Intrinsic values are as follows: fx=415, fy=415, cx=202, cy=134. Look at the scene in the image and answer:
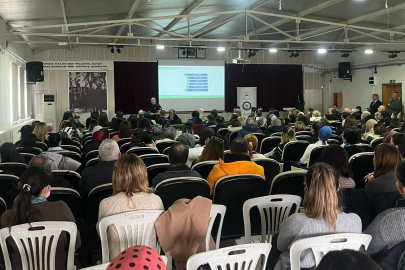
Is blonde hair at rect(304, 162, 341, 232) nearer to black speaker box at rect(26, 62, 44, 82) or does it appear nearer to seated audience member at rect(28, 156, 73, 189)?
seated audience member at rect(28, 156, 73, 189)

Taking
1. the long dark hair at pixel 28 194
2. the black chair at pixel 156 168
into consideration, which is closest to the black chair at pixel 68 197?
the long dark hair at pixel 28 194

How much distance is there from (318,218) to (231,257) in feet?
2.31

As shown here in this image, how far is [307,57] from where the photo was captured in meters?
20.2

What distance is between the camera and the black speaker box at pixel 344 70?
1800cm

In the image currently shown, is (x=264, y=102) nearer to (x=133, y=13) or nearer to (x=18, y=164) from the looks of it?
(x=133, y=13)

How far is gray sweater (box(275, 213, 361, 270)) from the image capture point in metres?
2.45

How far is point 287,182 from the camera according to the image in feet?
13.1

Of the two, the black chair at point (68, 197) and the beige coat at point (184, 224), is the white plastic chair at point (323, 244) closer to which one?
the beige coat at point (184, 224)

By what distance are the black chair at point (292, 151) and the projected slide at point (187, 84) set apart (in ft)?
37.3

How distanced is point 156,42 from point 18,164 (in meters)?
13.8

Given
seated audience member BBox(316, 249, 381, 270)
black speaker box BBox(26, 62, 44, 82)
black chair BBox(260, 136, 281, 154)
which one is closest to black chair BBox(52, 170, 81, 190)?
seated audience member BBox(316, 249, 381, 270)

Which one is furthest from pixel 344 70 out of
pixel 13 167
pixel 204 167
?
pixel 13 167

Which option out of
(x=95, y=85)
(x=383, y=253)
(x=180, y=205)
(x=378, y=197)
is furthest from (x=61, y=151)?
(x=95, y=85)

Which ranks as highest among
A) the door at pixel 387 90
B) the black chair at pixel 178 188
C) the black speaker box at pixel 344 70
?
the black speaker box at pixel 344 70
